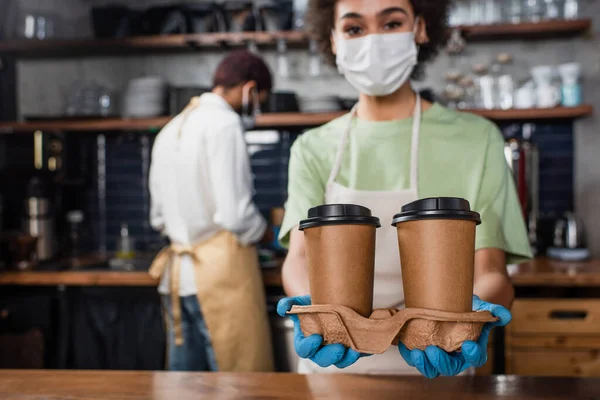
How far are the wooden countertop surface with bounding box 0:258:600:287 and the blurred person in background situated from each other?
178 millimetres

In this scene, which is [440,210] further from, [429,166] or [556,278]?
A: [556,278]

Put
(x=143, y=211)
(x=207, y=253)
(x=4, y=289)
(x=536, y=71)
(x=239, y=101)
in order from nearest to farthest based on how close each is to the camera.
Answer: (x=207, y=253), (x=239, y=101), (x=4, y=289), (x=536, y=71), (x=143, y=211)

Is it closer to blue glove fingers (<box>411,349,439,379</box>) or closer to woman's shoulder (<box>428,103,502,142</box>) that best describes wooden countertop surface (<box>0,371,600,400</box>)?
blue glove fingers (<box>411,349,439,379</box>)

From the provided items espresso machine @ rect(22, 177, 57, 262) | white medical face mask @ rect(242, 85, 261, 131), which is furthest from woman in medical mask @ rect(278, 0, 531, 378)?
espresso machine @ rect(22, 177, 57, 262)

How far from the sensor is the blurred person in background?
2295 mm

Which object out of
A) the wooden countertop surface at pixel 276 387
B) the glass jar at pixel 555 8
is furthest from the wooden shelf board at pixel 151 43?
the wooden countertop surface at pixel 276 387

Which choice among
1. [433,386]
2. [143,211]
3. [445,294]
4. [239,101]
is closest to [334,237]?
[445,294]

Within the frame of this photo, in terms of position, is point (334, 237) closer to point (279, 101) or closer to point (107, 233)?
point (279, 101)

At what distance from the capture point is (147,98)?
3.16 m

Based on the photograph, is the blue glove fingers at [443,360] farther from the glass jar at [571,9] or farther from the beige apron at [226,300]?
the glass jar at [571,9]

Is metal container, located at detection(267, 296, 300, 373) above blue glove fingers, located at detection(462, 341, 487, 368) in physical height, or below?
below

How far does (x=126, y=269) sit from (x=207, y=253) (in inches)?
24.4

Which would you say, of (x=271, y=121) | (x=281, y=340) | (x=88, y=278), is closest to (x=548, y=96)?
(x=271, y=121)

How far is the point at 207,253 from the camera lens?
237 centimetres
